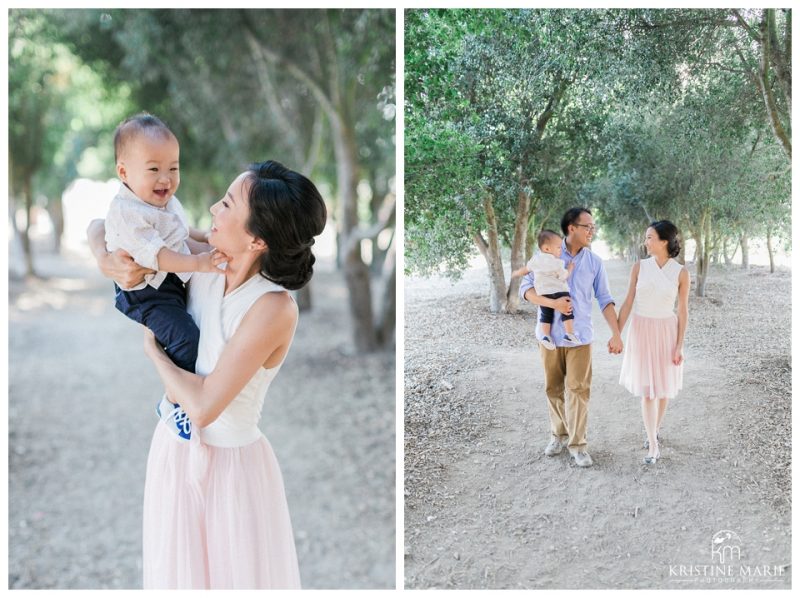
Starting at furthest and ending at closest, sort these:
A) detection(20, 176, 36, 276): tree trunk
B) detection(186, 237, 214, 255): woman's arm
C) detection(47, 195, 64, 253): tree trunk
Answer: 1. detection(47, 195, 64, 253): tree trunk
2. detection(20, 176, 36, 276): tree trunk
3. detection(186, 237, 214, 255): woman's arm

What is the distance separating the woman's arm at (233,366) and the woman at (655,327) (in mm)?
1286

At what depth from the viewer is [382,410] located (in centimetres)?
582

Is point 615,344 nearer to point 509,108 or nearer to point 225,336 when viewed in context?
point 509,108

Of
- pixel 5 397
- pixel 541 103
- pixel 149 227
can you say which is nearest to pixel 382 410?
pixel 5 397

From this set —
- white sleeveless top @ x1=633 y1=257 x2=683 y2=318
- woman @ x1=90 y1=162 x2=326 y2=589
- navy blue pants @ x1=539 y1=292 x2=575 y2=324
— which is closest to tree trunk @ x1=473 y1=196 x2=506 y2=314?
navy blue pants @ x1=539 y1=292 x2=575 y2=324

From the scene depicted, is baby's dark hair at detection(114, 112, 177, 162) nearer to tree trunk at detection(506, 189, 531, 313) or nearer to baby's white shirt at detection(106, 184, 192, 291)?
baby's white shirt at detection(106, 184, 192, 291)

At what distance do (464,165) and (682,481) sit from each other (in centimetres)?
119

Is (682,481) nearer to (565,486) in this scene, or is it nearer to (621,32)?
(565,486)

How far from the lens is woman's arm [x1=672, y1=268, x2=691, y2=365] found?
218cm

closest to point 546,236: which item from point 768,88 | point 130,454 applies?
point 768,88

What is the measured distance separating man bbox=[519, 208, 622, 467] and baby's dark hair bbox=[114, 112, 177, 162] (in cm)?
123

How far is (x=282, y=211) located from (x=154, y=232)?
9.2 inches

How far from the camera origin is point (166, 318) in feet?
4.15

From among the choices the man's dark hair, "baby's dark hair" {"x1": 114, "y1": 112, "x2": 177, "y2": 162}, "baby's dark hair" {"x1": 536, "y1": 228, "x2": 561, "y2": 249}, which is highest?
"baby's dark hair" {"x1": 114, "y1": 112, "x2": 177, "y2": 162}
